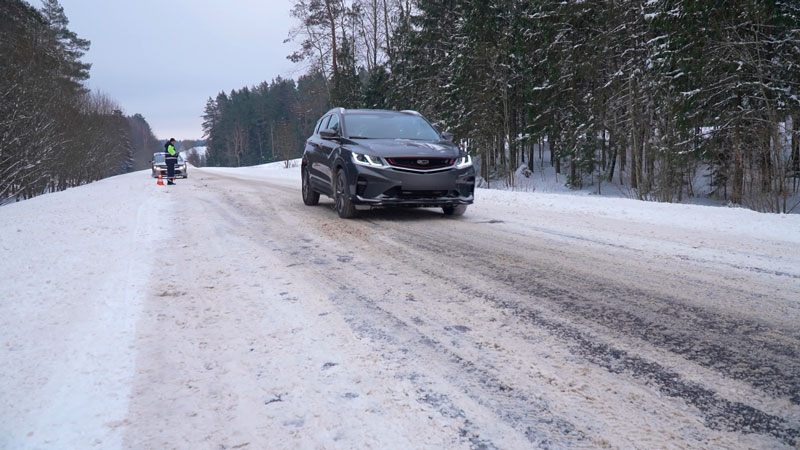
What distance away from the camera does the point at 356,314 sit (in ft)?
9.80

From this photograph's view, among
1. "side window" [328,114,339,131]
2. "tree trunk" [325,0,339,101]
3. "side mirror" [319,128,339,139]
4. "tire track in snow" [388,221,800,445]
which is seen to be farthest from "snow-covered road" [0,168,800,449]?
"tree trunk" [325,0,339,101]

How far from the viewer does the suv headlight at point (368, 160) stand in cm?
706

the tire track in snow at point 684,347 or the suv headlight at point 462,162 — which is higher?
the suv headlight at point 462,162

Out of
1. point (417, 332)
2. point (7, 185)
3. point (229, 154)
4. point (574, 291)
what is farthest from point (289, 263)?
point (229, 154)

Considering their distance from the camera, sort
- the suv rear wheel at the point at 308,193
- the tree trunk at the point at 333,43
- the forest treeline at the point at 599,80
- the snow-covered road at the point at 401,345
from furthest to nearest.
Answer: the tree trunk at the point at 333,43
the forest treeline at the point at 599,80
the suv rear wheel at the point at 308,193
the snow-covered road at the point at 401,345

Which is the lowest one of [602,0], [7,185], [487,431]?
[487,431]

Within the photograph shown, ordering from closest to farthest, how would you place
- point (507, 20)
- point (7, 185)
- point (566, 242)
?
point (566, 242)
point (7, 185)
point (507, 20)

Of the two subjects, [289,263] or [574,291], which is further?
[289,263]

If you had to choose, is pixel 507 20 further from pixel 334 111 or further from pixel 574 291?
pixel 574 291

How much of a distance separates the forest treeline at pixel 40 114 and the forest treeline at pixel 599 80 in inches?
618

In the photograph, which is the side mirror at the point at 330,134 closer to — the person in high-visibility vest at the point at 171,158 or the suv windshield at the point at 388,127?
the suv windshield at the point at 388,127

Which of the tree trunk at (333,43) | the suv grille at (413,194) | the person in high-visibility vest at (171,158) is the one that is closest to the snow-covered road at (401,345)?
the suv grille at (413,194)

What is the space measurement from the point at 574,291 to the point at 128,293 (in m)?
3.29

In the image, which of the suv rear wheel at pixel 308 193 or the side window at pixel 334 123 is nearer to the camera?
the side window at pixel 334 123
